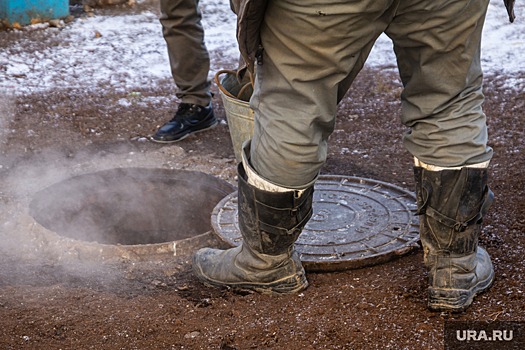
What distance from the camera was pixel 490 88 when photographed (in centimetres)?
490

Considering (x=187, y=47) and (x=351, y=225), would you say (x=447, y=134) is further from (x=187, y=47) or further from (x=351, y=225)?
(x=187, y=47)

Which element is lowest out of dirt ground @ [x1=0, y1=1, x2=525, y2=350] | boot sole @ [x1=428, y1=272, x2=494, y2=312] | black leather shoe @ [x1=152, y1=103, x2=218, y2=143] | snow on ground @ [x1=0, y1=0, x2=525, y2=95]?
snow on ground @ [x1=0, y1=0, x2=525, y2=95]

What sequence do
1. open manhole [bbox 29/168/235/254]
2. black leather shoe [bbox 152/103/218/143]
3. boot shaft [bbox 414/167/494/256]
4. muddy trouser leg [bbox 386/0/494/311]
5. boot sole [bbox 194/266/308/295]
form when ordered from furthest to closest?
black leather shoe [bbox 152/103/218/143]
open manhole [bbox 29/168/235/254]
boot sole [bbox 194/266/308/295]
boot shaft [bbox 414/167/494/256]
muddy trouser leg [bbox 386/0/494/311]

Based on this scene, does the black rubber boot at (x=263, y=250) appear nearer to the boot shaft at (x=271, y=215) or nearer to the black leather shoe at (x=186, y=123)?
the boot shaft at (x=271, y=215)

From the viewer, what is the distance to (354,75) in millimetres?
2275

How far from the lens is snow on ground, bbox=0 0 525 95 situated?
5312mm

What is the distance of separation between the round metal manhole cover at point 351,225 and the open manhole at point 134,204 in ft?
1.73

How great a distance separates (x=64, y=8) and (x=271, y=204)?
5.25m

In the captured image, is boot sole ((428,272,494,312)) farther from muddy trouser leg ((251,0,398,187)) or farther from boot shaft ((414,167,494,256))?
muddy trouser leg ((251,0,398,187))

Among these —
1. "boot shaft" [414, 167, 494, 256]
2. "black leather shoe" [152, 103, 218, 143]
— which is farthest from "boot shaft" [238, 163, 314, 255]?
"black leather shoe" [152, 103, 218, 143]

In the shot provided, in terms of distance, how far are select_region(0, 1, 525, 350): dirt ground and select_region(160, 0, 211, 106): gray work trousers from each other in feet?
1.02

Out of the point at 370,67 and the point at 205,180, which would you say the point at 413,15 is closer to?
the point at 205,180

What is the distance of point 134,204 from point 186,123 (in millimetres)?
676

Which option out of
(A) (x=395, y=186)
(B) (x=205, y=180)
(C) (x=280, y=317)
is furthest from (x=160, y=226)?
(C) (x=280, y=317)
